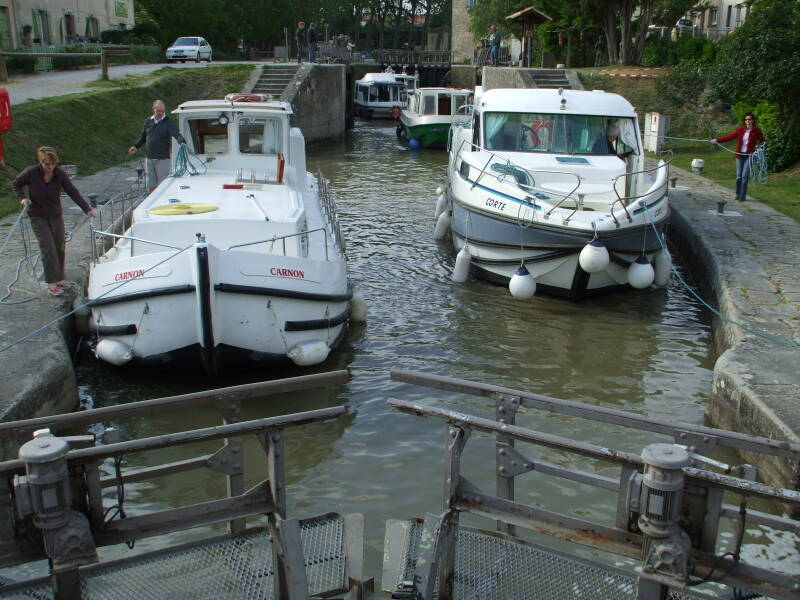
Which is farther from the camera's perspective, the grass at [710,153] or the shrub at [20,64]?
the shrub at [20,64]

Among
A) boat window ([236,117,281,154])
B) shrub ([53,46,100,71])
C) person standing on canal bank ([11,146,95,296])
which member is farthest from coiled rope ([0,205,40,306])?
shrub ([53,46,100,71])

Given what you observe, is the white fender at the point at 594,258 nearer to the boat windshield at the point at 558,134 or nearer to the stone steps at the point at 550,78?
the boat windshield at the point at 558,134

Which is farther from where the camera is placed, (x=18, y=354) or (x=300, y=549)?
(x=18, y=354)

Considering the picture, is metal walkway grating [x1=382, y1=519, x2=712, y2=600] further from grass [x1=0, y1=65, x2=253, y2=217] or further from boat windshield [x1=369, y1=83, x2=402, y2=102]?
boat windshield [x1=369, y1=83, x2=402, y2=102]

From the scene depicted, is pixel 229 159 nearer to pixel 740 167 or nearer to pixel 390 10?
pixel 740 167

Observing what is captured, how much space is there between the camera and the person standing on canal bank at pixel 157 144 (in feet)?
37.7

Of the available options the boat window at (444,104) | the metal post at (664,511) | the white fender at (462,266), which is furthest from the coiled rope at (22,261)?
the boat window at (444,104)

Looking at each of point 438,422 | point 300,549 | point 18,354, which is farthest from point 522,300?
point 300,549

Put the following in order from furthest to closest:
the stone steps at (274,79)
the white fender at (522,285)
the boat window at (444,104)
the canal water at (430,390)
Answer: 1. the boat window at (444,104)
2. the stone steps at (274,79)
3. the white fender at (522,285)
4. the canal water at (430,390)

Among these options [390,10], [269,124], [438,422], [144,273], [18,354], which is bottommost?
[438,422]

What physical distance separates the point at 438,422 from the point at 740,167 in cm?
968

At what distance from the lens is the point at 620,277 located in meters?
10.9

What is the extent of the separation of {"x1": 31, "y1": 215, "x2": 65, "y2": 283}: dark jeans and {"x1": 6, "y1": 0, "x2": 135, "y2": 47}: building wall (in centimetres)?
3067

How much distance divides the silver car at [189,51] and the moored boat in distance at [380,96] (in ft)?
25.7
